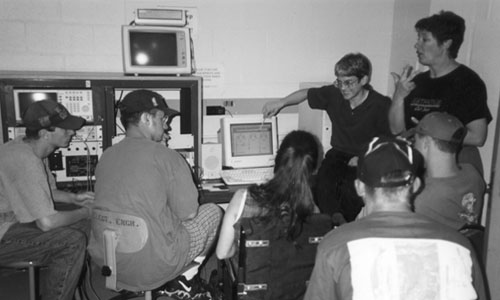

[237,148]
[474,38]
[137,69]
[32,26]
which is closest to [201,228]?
[237,148]

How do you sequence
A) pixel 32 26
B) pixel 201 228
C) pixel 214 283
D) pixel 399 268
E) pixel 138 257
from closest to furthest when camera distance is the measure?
pixel 399 268 → pixel 138 257 → pixel 201 228 → pixel 214 283 → pixel 32 26

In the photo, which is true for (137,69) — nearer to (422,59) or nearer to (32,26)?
(32,26)

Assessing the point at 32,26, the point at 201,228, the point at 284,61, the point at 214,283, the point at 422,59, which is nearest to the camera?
the point at 201,228

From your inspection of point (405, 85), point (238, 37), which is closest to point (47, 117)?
point (238, 37)

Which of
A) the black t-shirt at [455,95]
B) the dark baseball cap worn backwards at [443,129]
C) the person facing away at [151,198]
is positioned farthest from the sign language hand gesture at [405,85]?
the person facing away at [151,198]

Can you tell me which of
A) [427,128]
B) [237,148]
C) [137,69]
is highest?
[137,69]

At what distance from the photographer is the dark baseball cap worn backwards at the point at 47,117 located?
89.4 inches

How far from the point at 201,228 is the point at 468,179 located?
1.29 metres

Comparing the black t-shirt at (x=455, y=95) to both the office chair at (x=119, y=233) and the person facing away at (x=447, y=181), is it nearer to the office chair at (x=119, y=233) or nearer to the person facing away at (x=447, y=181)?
the person facing away at (x=447, y=181)

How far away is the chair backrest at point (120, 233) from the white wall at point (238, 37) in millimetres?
1560

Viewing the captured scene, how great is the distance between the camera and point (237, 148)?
3.14m

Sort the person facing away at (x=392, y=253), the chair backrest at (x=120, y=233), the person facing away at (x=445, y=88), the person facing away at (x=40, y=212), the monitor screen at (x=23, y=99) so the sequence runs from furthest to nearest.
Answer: the monitor screen at (x=23, y=99), the person facing away at (x=445, y=88), the person facing away at (x=40, y=212), the chair backrest at (x=120, y=233), the person facing away at (x=392, y=253)

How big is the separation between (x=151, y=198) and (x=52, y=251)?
2.24ft

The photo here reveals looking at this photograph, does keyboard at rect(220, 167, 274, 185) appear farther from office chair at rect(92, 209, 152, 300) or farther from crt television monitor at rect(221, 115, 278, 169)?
office chair at rect(92, 209, 152, 300)
